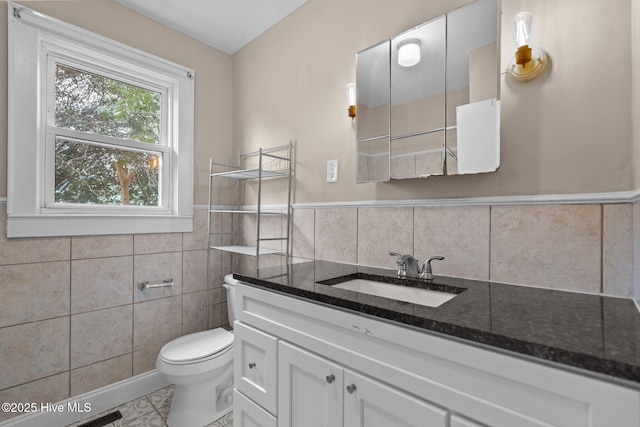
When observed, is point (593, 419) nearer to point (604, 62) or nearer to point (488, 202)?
point (488, 202)

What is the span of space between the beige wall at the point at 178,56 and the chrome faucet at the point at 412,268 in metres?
1.67

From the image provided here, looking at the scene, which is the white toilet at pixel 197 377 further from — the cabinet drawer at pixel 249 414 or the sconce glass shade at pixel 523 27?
the sconce glass shade at pixel 523 27

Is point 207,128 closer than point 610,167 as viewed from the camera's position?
No

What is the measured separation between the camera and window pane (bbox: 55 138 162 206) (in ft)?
5.88

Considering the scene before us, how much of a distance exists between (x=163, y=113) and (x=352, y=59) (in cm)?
143

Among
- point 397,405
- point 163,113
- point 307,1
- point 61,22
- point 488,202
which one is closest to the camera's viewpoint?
point 397,405

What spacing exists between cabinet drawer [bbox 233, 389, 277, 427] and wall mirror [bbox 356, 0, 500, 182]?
1.13 meters

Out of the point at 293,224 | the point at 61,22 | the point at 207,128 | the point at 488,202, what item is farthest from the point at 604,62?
the point at 61,22

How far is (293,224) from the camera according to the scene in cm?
197

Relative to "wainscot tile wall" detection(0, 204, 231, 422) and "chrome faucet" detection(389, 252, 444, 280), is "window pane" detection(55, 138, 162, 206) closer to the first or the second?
"wainscot tile wall" detection(0, 204, 231, 422)

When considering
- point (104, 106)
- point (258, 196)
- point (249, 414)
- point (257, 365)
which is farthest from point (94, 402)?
point (104, 106)

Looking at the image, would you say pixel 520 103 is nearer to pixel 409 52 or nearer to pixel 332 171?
pixel 409 52

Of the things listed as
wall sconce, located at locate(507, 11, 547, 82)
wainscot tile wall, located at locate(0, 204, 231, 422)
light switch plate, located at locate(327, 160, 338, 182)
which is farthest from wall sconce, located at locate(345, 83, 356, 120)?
wainscot tile wall, located at locate(0, 204, 231, 422)

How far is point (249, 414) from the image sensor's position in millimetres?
1262
